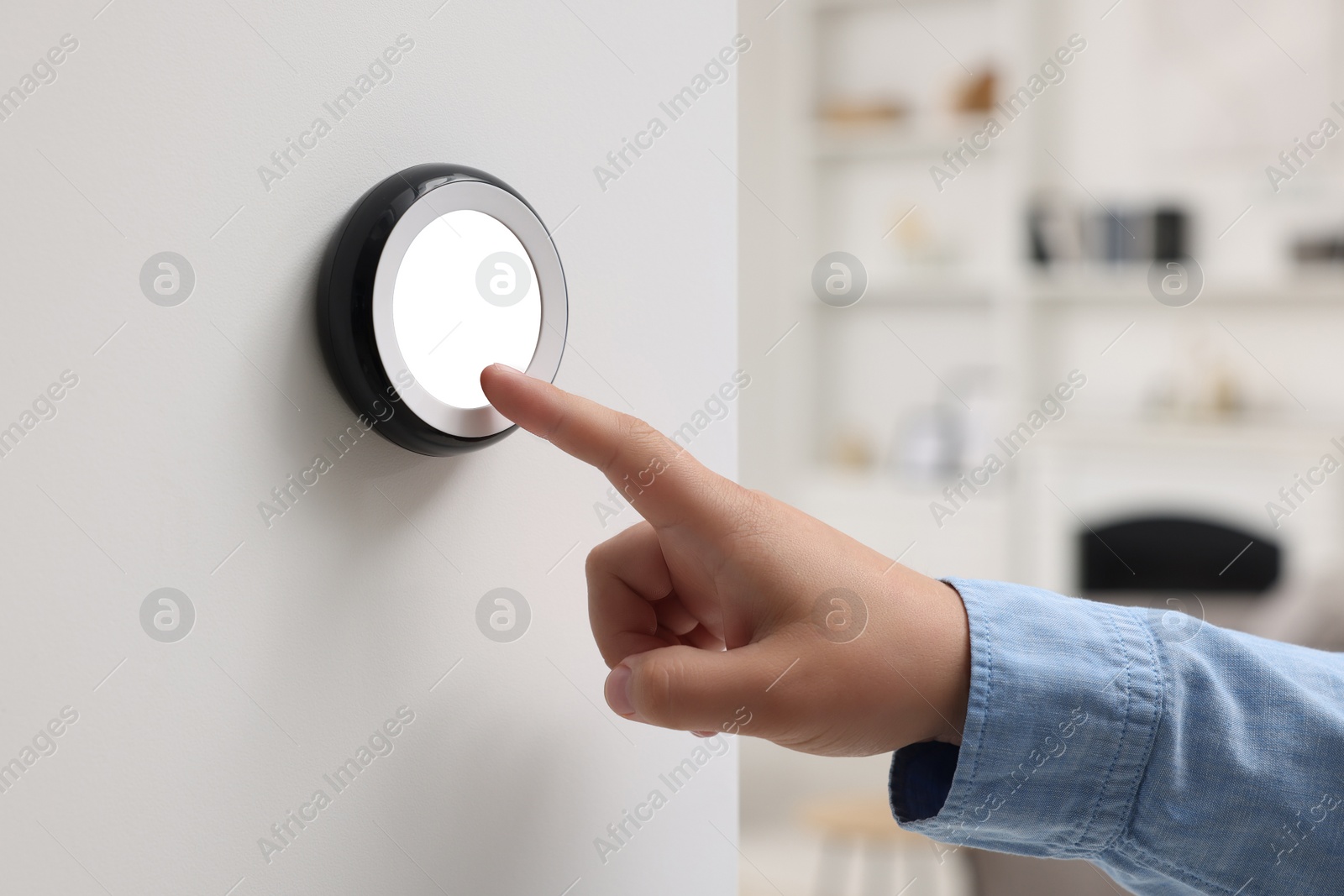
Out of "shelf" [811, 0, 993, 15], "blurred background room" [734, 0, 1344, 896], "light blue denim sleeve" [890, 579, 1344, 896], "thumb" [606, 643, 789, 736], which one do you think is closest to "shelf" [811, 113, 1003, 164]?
"blurred background room" [734, 0, 1344, 896]

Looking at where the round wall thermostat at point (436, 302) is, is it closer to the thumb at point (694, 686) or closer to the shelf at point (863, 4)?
the thumb at point (694, 686)

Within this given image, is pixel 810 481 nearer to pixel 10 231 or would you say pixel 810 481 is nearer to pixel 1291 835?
pixel 1291 835

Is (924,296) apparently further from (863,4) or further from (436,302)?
(436,302)

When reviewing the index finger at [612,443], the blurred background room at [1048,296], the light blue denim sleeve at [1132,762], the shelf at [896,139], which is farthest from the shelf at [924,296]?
the index finger at [612,443]

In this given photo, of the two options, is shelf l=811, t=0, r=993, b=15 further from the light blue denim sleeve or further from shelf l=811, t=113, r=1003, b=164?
the light blue denim sleeve

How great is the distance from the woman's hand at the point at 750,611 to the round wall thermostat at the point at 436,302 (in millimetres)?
14

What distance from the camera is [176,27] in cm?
30

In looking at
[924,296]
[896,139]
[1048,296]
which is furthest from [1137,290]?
[896,139]

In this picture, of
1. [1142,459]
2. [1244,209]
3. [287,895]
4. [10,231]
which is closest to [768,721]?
[287,895]

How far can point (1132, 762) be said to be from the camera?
0.45 metres

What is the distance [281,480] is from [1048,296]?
11.2 ft

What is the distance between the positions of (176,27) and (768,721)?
30 cm

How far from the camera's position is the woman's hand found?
0.38 metres

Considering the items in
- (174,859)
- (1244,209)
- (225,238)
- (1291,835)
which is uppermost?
(225,238)
